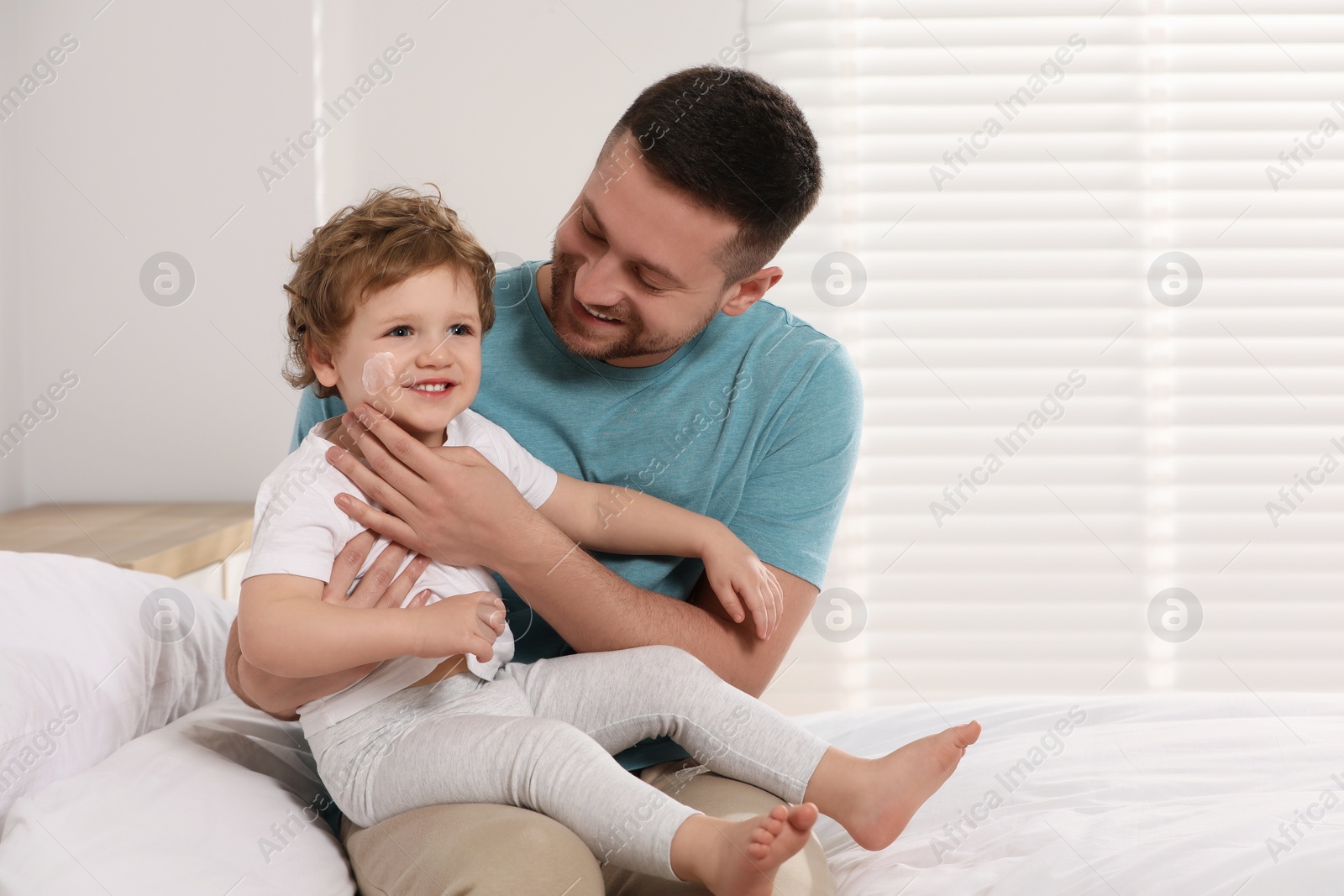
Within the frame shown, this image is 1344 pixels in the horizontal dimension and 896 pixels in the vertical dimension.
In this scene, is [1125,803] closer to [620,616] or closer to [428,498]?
[620,616]

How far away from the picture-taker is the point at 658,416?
1.32m

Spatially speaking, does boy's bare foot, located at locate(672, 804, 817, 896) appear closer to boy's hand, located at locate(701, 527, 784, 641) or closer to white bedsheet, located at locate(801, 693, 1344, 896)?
white bedsheet, located at locate(801, 693, 1344, 896)

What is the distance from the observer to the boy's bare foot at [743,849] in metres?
0.74

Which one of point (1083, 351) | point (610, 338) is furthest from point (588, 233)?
point (1083, 351)

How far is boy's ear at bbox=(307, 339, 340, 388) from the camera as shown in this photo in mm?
1074

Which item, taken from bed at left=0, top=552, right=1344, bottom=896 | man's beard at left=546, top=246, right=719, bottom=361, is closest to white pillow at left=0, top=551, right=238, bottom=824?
bed at left=0, top=552, right=1344, bottom=896

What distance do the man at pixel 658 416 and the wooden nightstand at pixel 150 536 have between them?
0.67 metres

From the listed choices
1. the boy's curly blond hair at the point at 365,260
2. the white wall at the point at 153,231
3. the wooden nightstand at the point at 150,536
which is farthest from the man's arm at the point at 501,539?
the white wall at the point at 153,231

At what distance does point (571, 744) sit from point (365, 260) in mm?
528

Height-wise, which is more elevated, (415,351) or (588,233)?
(588,233)

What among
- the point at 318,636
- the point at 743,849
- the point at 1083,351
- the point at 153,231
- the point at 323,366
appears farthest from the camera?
the point at 1083,351

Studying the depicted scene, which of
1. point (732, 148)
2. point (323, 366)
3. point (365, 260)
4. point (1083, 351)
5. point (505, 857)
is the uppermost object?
point (1083, 351)

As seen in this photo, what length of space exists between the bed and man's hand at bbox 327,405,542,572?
286 mm

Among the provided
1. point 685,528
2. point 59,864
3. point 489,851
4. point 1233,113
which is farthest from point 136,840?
point 1233,113
